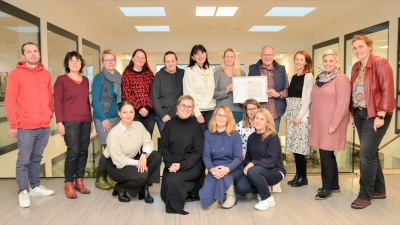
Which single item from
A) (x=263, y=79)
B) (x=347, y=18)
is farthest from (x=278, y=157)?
(x=347, y=18)

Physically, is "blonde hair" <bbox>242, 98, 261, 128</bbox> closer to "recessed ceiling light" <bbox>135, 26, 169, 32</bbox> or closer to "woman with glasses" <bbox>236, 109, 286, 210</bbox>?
"woman with glasses" <bbox>236, 109, 286, 210</bbox>

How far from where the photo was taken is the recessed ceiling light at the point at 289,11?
9044 mm

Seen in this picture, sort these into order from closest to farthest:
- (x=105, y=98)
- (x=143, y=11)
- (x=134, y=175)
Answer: (x=134, y=175) → (x=105, y=98) → (x=143, y=11)

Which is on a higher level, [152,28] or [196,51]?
[152,28]

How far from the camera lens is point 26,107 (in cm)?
341

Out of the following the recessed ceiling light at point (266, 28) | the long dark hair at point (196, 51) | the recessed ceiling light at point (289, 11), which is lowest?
the long dark hair at point (196, 51)

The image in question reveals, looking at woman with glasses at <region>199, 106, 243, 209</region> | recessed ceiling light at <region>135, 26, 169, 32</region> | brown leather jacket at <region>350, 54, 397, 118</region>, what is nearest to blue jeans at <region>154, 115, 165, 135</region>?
woman with glasses at <region>199, 106, 243, 209</region>

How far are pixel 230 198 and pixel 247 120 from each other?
0.97 metres

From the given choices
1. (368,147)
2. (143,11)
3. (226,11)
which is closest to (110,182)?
(368,147)

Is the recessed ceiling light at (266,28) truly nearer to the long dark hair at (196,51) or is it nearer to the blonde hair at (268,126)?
the long dark hair at (196,51)

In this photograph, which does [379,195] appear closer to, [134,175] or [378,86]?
[378,86]

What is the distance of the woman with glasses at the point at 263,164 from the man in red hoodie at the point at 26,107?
216cm

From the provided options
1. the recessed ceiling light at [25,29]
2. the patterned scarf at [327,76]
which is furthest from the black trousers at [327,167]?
the recessed ceiling light at [25,29]

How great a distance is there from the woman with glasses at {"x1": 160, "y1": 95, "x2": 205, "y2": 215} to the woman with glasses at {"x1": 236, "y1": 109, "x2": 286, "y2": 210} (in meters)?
0.48
